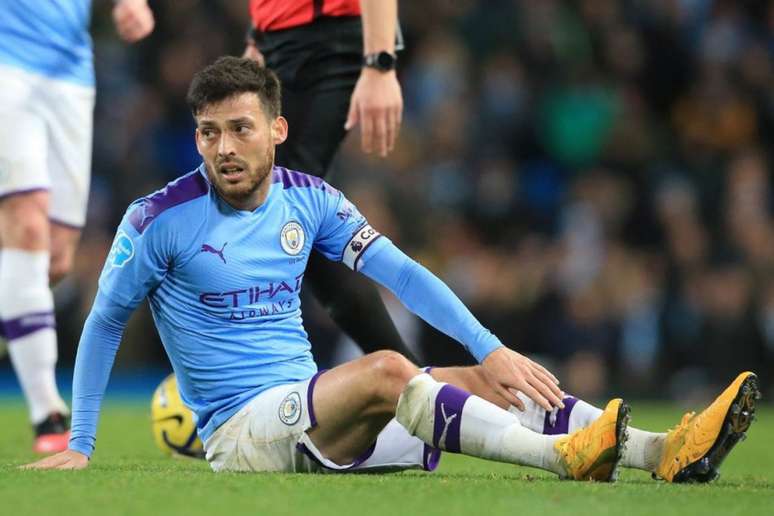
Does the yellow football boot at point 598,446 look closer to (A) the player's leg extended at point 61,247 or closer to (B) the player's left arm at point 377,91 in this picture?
(B) the player's left arm at point 377,91

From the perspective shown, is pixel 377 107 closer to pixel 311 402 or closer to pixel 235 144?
pixel 235 144

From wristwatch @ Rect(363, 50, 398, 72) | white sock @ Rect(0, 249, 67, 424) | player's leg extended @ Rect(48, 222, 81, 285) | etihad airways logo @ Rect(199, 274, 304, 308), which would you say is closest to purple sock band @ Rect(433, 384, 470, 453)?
etihad airways logo @ Rect(199, 274, 304, 308)

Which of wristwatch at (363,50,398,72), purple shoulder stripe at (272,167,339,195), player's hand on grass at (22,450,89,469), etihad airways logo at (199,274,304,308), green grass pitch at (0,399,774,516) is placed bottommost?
player's hand on grass at (22,450,89,469)

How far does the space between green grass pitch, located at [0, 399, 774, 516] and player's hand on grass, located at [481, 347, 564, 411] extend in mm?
245

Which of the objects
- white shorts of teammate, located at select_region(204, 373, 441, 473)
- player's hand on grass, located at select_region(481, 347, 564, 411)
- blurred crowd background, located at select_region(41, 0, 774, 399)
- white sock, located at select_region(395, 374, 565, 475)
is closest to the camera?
white sock, located at select_region(395, 374, 565, 475)

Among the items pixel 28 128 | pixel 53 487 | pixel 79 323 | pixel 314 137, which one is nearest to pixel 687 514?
pixel 53 487

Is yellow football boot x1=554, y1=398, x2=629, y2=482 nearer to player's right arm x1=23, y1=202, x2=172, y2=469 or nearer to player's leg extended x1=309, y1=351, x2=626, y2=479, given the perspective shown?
player's leg extended x1=309, y1=351, x2=626, y2=479

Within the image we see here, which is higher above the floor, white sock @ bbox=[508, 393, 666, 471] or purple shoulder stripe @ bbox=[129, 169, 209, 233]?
purple shoulder stripe @ bbox=[129, 169, 209, 233]

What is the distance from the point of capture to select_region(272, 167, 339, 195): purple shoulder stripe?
15.7 ft

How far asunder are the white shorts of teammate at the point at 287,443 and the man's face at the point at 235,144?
0.64 m

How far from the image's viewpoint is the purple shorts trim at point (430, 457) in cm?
464

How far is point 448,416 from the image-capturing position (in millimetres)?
4191

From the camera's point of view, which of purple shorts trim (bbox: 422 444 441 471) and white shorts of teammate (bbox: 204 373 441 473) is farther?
purple shorts trim (bbox: 422 444 441 471)

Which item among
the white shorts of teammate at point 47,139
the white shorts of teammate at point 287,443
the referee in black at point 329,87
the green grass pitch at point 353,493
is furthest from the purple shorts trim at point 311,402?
the white shorts of teammate at point 47,139
